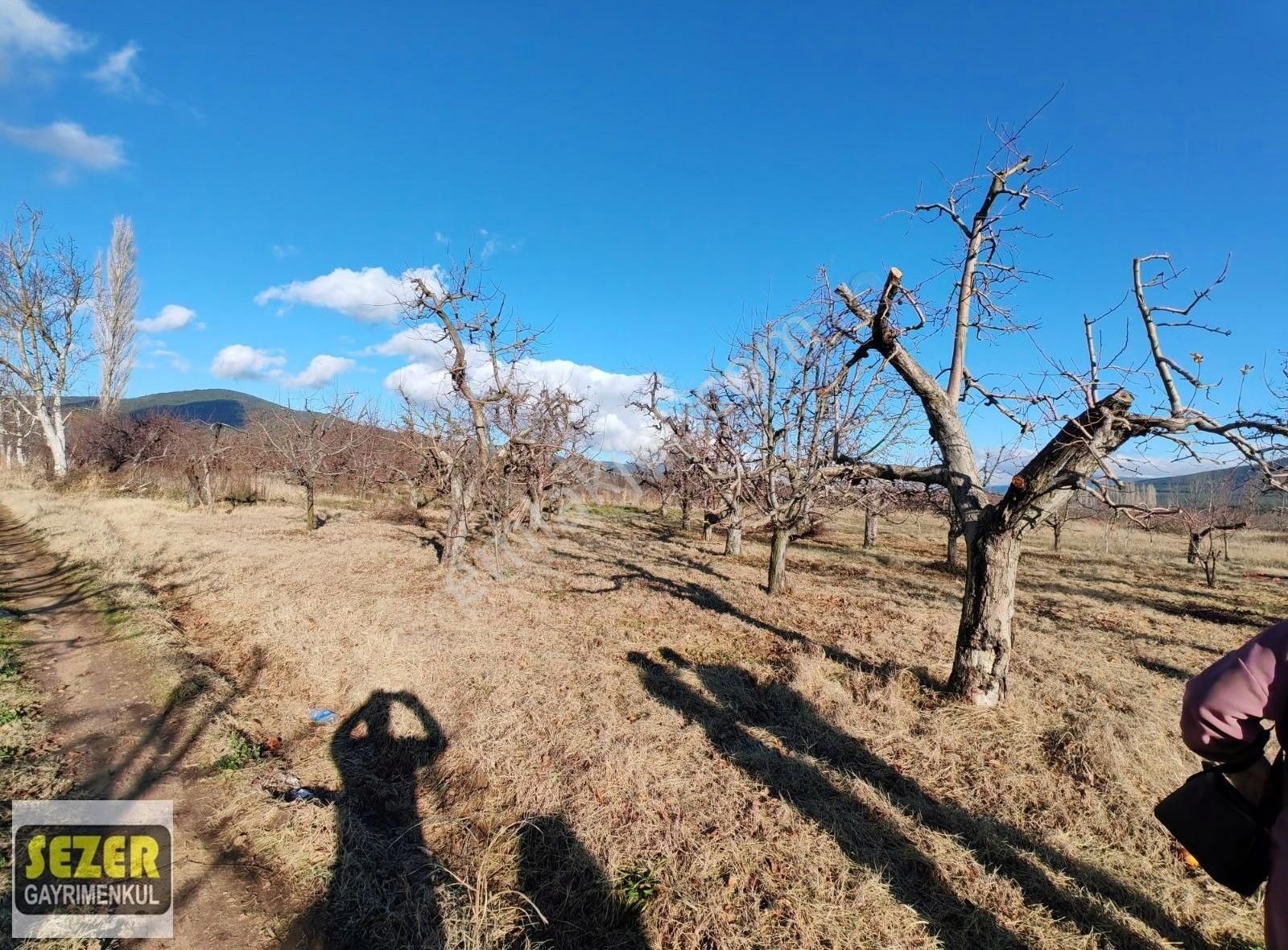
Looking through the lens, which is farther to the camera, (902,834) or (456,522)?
(456,522)

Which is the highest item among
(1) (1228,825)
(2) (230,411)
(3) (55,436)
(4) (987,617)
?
(2) (230,411)

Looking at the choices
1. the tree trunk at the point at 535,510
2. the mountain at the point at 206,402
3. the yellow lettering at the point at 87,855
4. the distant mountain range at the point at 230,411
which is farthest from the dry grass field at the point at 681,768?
the mountain at the point at 206,402

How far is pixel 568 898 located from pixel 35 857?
3454mm

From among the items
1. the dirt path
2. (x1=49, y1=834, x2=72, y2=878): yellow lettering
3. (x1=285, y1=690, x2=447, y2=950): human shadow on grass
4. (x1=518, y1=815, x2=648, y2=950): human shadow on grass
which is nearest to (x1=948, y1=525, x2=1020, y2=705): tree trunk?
(x1=518, y1=815, x2=648, y2=950): human shadow on grass

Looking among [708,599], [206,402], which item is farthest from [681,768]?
[206,402]

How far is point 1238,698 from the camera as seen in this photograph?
5.88ft

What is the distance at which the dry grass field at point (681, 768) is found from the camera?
3.37 meters

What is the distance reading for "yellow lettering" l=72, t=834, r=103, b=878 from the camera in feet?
12.2

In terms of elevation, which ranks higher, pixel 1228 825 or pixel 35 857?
pixel 1228 825

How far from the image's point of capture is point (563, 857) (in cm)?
381

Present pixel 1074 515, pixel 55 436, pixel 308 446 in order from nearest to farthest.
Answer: pixel 308 446 < pixel 1074 515 < pixel 55 436

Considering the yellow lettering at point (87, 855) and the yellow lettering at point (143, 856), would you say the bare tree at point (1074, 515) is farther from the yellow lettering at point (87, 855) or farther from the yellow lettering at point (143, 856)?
the yellow lettering at point (87, 855)

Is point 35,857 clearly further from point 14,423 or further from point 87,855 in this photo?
point 14,423

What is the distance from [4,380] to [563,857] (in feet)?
138
